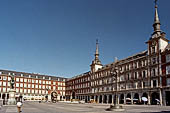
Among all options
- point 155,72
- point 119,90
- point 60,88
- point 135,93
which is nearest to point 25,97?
point 60,88

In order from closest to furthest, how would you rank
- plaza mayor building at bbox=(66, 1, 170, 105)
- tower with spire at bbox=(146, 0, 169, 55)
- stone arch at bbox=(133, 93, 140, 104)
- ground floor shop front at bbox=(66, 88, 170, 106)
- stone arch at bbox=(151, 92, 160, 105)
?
ground floor shop front at bbox=(66, 88, 170, 106), plaza mayor building at bbox=(66, 1, 170, 105), stone arch at bbox=(151, 92, 160, 105), tower with spire at bbox=(146, 0, 169, 55), stone arch at bbox=(133, 93, 140, 104)

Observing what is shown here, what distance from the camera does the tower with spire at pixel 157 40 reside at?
5141 cm

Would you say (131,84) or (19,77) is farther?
(19,77)

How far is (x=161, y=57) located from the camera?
50469mm

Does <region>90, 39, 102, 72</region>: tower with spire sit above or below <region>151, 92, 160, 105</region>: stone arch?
above

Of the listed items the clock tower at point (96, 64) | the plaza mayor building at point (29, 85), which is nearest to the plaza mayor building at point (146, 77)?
the clock tower at point (96, 64)

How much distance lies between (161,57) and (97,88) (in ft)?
116

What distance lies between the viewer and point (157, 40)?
171 ft

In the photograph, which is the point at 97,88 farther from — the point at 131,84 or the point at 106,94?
the point at 131,84

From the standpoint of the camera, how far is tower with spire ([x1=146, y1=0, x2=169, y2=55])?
51406 millimetres

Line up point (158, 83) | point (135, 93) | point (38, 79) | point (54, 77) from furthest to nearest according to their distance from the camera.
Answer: point (54, 77)
point (38, 79)
point (135, 93)
point (158, 83)

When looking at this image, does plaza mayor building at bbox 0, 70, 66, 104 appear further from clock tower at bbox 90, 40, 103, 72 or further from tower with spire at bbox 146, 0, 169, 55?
tower with spire at bbox 146, 0, 169, 55

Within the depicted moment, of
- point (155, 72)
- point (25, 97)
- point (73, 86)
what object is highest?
point (155, 72)

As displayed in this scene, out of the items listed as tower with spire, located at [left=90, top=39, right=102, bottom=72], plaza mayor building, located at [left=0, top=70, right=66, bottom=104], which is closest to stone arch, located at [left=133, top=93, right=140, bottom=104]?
tower with spire, located at [left=90, top=39, right=102, bottom=72]
